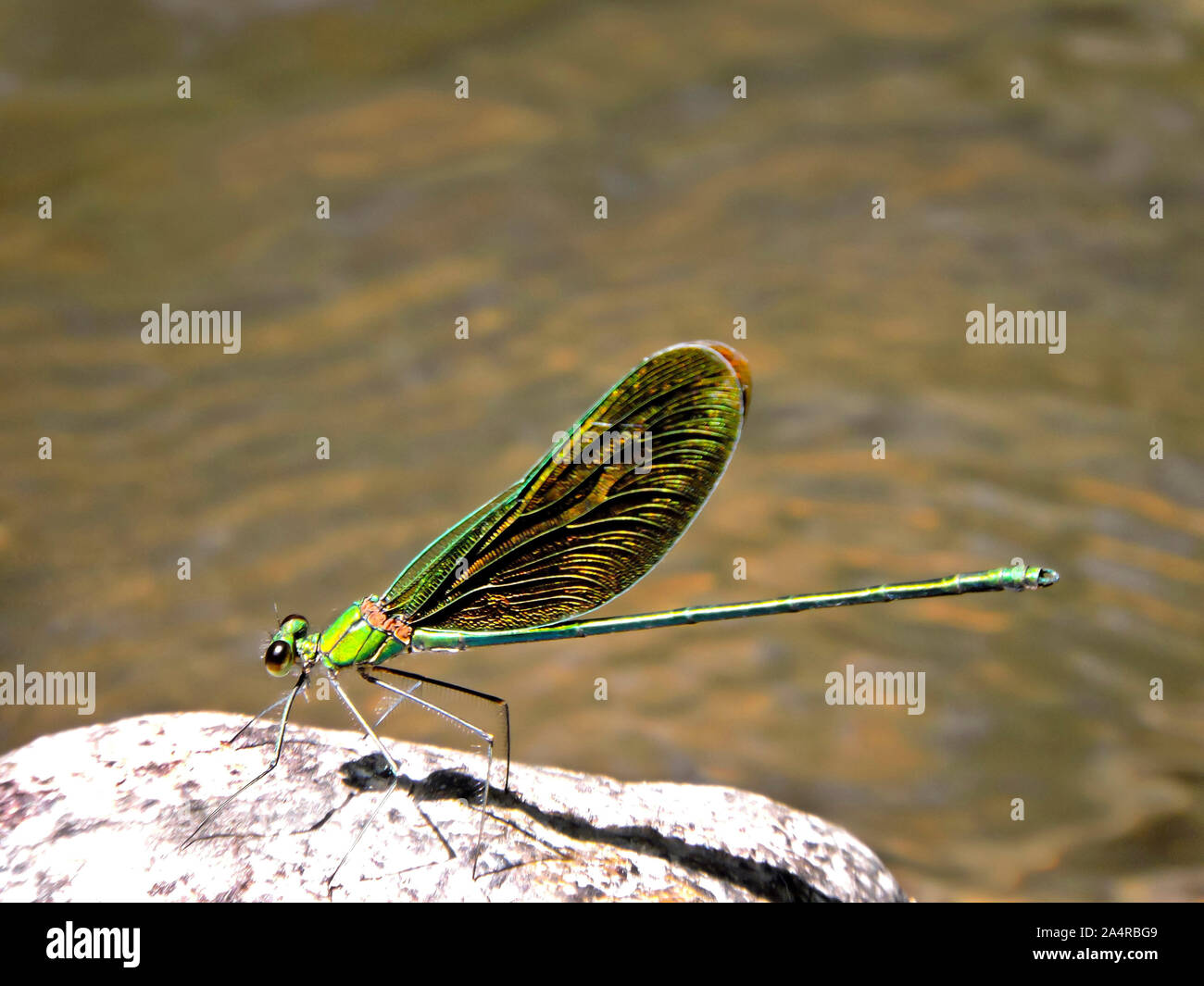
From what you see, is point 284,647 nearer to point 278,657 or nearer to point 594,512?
point 278,657

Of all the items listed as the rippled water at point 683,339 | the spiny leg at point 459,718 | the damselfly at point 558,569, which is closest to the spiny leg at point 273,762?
the damselfly at point 558,569

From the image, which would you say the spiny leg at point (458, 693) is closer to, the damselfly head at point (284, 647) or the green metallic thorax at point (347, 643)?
the green metallic thorax at point (347, 643)

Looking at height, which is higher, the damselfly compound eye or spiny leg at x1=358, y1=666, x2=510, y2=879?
the damselfly compound eye

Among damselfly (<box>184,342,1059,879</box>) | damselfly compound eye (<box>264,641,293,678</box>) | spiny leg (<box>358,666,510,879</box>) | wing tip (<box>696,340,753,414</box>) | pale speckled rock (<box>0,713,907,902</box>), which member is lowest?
pale speckled rock (<box>0,713,907,902</box>)

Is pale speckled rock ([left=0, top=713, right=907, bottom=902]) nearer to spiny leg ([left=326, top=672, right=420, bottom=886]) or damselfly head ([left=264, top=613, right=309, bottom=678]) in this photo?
spiny leg ([left=326, top=672, right=420, bottom=886])

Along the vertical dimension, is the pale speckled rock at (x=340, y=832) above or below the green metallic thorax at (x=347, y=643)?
below

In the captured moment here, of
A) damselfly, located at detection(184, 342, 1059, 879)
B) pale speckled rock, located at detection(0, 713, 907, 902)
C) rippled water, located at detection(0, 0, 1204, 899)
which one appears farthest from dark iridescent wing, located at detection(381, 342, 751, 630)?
rippled water, located at detection(0, 0, 1204, 899)

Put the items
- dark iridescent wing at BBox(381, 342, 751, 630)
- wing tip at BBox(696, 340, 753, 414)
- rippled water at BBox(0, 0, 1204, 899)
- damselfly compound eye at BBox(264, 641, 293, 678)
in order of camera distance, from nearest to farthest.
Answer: wing tip at BBox(696, 340, 753, 414) < dark iridescent wing at BBox(381, 342, 751, 630) < damselfly compound eye at BBox(264, 641, 293, 678) < rippled water at BBox(0, 0, 1204, 899)
